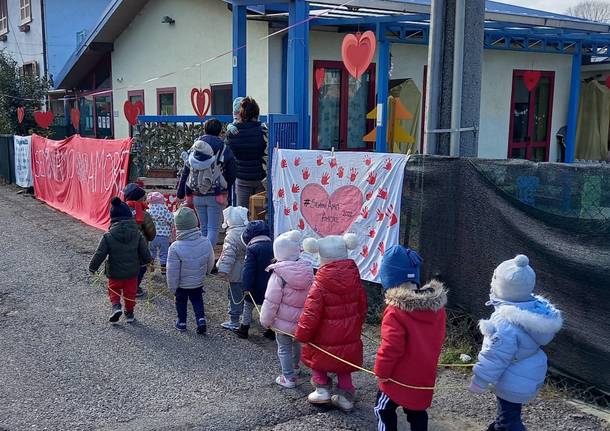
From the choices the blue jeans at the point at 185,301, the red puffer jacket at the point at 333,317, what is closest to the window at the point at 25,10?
the blue jeans at the point at 185,301

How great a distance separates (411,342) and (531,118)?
12362 millimetres

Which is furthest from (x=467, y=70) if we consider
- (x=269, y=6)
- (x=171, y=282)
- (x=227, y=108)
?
(x=227, y=108)

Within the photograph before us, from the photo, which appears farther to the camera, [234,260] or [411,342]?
[234,260]

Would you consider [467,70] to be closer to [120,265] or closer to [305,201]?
[305,201]

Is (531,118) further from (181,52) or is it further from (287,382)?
(287,382)

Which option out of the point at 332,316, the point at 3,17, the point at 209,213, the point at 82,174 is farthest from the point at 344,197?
the point at 3,17

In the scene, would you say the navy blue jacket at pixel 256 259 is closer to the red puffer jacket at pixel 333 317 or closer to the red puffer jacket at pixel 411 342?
the red puffer jacket at pixel 333 317

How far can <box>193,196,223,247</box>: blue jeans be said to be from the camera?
697 centimetres

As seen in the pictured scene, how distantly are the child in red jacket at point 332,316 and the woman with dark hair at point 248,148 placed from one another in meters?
3.40

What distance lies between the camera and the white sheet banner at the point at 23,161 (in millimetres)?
14398

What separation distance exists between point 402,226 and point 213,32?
8648 millimetres

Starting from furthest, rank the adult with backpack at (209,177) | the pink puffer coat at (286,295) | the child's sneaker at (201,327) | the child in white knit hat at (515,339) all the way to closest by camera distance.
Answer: the adult with backpack at (209,177)
the child's sneaker at (201,327)
the pink puffer coat at (286,295)
the child in white knit hat at (515,339)

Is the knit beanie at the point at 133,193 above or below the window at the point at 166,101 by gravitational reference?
below

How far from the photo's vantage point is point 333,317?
3969mm
